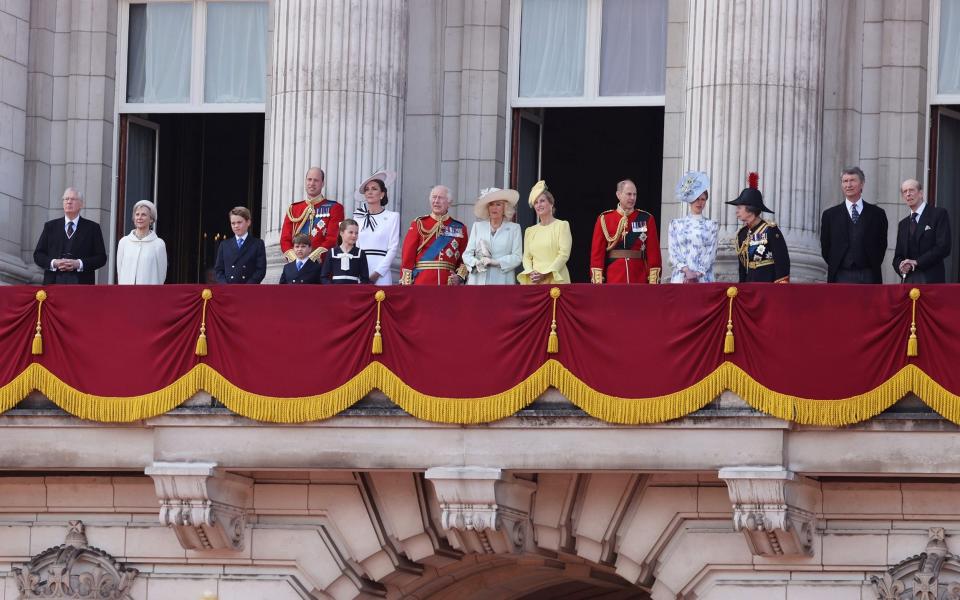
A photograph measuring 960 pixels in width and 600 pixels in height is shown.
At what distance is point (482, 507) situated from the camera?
2983 centimetres

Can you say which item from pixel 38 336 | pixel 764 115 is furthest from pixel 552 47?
pixel 38 336

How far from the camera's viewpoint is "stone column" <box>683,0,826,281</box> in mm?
32125

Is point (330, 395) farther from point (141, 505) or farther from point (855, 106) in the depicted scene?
point (855, 106)

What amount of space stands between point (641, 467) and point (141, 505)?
20.7 feet

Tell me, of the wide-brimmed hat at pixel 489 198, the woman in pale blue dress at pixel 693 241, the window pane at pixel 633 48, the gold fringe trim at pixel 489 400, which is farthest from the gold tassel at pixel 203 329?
the window pane at pixel 633 48

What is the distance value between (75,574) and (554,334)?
262 inches

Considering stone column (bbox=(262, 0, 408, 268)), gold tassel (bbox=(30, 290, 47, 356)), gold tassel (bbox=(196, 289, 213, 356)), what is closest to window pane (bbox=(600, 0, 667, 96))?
stone column (bbox=(262, 0, 408, 268))

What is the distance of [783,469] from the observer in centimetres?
2861

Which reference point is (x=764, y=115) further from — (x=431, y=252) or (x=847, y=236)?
(x=431, y=252)

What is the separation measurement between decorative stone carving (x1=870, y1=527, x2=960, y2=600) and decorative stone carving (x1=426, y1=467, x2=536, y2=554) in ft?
13.5

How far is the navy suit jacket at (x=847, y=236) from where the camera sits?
30484 millimetres

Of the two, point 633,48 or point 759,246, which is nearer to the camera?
point 759,246

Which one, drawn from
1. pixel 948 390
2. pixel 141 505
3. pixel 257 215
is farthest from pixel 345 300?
pixel 257 215

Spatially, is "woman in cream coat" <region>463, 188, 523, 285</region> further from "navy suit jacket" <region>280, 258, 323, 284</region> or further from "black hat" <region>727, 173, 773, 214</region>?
"black hat" <region>727, 173, 773, 214</region>
